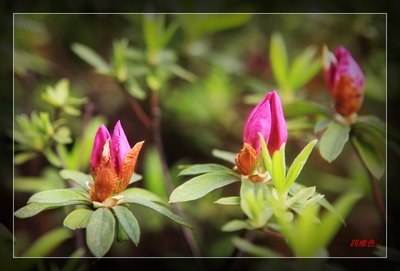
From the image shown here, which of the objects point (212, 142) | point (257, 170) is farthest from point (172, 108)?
point (257, 170)

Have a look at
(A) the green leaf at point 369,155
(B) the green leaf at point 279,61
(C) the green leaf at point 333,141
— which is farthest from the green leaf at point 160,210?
(B) the green leaf at point 279,61

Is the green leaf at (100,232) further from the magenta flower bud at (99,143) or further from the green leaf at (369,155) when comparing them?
→ the green leaf at (369,155)

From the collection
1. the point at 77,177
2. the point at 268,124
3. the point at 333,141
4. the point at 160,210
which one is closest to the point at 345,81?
the point at 333,141

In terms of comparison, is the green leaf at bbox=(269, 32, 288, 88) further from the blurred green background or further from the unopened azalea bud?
the unopened azalea bud

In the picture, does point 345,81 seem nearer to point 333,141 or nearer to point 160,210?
point 333,141

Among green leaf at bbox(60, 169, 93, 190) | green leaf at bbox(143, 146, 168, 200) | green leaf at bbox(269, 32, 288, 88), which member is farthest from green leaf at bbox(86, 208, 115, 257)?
green leaf at bbox(269, 32, 288, 88)

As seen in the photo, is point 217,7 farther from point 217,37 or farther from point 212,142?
point 212,142

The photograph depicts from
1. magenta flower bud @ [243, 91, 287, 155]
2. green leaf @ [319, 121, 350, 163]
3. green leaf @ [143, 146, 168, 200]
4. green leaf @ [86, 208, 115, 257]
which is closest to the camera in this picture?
green leaf @ [86, 208, 115, 257]
